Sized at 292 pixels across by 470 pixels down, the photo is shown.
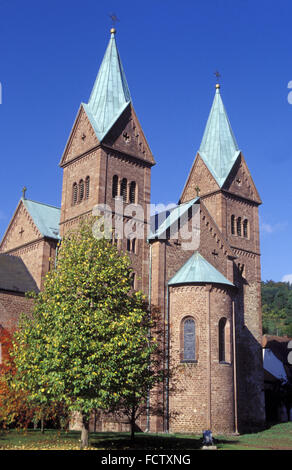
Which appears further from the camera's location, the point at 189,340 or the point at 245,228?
the point at 245,228

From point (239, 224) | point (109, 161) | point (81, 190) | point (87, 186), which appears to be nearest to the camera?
→ point (109, 161)

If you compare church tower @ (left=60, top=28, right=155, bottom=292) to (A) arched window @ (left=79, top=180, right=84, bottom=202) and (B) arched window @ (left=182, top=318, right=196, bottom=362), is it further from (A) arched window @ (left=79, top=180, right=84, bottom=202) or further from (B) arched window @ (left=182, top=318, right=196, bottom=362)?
(B) arched window @ (left=182, top=318, right=196, bottom=362)

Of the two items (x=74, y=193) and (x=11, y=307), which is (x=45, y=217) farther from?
(x=11, y=307)

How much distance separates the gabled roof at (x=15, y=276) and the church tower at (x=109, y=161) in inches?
179

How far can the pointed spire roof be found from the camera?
1604 inches

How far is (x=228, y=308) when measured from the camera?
35.7m

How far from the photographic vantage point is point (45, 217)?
4434cm

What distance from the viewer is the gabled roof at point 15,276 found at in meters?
39.1

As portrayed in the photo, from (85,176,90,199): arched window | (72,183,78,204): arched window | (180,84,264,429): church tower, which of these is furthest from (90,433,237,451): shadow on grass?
(72,183,78,204): arched window

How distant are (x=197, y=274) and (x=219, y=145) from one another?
1930 centimetres

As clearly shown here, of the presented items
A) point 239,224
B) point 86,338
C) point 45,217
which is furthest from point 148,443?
point 239,224
